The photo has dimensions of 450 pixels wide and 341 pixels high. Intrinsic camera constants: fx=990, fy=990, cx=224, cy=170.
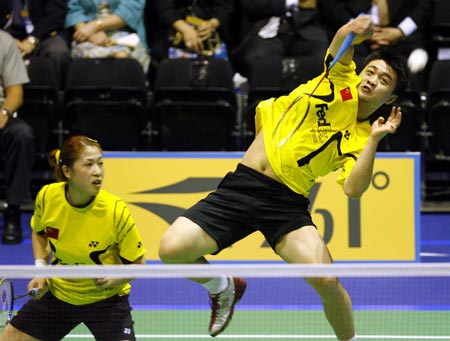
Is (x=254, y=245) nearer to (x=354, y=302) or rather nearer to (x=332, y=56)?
(x=354, y=302)

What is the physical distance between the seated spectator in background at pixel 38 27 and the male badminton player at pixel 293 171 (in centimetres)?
455

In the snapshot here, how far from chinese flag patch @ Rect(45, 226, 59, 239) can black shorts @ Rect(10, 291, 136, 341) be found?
285mm

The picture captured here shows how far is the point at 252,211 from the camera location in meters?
4.82

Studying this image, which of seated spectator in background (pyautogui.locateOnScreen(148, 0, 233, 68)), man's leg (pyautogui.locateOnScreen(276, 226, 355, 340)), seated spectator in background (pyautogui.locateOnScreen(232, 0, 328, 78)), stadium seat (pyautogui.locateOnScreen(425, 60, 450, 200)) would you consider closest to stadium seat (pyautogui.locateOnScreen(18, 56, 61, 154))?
seated spectator in background (pyautogui.locateOnScreen(148, 0, 233, 68))

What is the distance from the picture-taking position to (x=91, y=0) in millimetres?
9117

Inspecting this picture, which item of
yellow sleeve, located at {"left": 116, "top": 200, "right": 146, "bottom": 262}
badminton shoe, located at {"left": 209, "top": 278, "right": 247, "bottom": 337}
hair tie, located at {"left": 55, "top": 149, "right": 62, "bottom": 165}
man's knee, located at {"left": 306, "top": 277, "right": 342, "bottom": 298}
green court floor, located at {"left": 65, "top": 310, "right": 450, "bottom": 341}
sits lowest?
green court floor, located at {"left": 65, "top": 310, "right": 450, "bottom": 341}

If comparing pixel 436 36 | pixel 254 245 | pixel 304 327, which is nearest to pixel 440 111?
pixel 436 36

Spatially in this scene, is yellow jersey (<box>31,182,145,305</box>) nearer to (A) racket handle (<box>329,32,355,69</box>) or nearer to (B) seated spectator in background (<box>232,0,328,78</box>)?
(A) racket handle (<box>329,32,355,69</box>)

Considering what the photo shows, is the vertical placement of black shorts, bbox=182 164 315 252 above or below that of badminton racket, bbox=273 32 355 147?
below

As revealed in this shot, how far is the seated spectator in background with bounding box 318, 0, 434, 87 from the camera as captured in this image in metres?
8.83

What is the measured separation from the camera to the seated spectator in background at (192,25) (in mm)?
8969

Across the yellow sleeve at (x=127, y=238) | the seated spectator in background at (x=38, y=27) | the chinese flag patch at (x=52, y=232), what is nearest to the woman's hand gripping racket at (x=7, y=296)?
→ the chinese flag patch at (x=52, y=232)

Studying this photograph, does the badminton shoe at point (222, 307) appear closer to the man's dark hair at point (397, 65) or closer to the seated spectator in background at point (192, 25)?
the man's dark hair at point (397, 65)

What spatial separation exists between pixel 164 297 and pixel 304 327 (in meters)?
1.06
